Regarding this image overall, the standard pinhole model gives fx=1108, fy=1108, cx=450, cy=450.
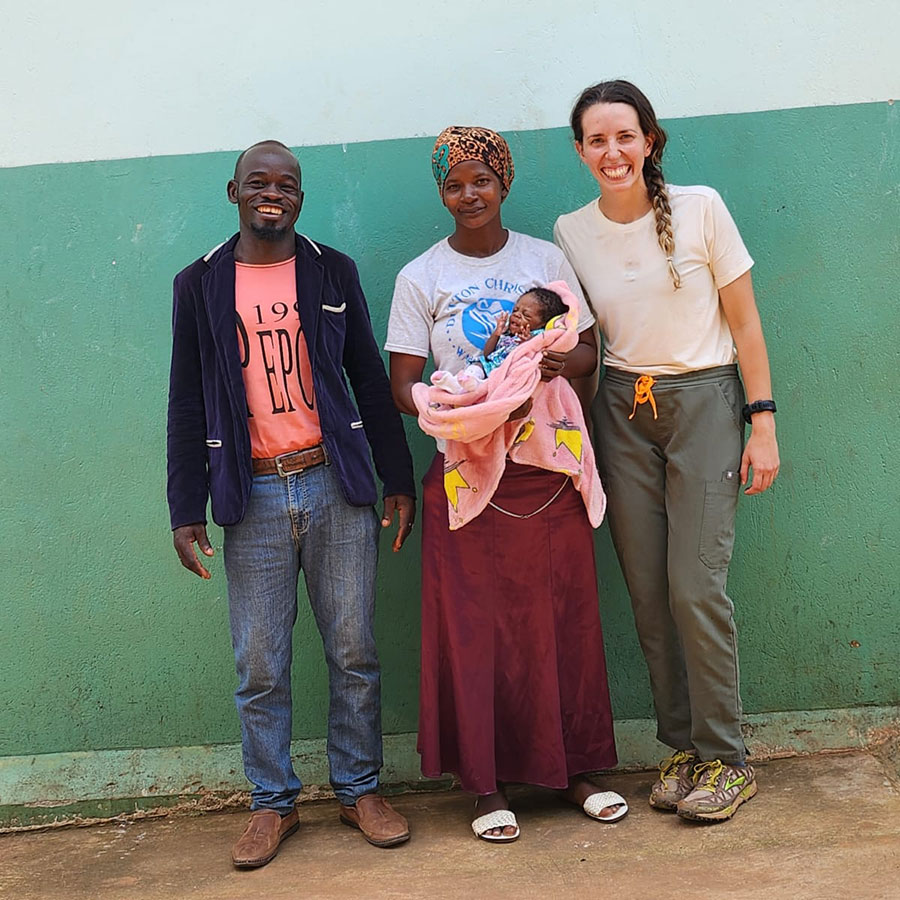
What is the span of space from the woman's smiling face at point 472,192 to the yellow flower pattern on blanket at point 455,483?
2.21 ft

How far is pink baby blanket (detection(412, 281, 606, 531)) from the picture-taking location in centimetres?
285

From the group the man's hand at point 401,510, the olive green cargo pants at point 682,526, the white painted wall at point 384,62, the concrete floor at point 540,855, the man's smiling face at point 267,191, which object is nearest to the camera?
the concrete floor at point 540,855

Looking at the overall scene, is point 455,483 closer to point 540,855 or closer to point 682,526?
point 682,526

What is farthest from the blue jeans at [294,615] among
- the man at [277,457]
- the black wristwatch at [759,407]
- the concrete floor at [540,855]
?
the black wristwatch at [759,407]

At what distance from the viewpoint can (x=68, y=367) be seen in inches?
139

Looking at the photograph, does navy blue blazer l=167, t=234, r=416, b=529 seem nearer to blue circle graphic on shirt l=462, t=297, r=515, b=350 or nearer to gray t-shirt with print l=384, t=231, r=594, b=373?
gray t-shirt with print l=384, t=231, r=594, b=373

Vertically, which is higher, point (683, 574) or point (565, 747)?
point (683, 574)

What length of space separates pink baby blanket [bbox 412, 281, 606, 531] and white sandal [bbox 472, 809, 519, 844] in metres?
0.83

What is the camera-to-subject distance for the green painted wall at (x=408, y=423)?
3.49 meters

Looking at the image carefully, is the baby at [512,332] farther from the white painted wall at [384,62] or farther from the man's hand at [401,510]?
the white painted wall at [384,62]

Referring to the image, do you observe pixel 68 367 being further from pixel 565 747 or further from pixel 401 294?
pixel 565 747

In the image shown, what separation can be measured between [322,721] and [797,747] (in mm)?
1549

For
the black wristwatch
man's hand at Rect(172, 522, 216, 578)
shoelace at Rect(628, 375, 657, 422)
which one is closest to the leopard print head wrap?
shoelace at Rect(628, 375, 657, 422)

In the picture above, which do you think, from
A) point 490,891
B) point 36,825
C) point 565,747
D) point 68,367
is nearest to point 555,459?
A: point 565,747
